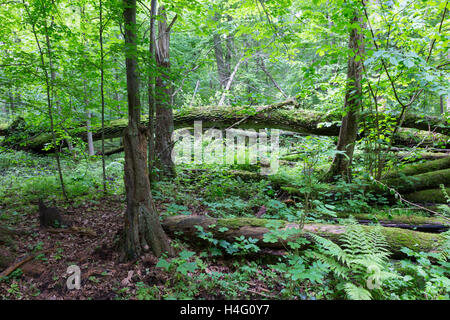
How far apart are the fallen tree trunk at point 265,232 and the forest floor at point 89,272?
→ 0.48m

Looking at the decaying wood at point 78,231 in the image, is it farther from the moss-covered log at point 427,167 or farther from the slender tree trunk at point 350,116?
the moss-covered log at point 427,167

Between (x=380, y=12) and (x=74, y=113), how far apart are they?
671 centimetres

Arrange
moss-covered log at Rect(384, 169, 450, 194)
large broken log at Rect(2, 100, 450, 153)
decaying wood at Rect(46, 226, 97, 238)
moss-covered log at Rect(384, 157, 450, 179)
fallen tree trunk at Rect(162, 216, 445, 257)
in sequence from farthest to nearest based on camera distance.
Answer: large broken log at Rect(2, 100, 450, 153)
moss-covered log at Rect(384, 157, 450, 179)
moss-covered log at Rect(384, 169, 450, 194)
decaying wood at Rect(46, 226, 97, 238)
fallen tree trunk at Rect(162, 216, 445, 257)

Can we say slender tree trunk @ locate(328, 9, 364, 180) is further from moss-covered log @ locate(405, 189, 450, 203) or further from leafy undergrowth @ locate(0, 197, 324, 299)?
leafy undergrowth @ locate(0, 197, 324, 299)

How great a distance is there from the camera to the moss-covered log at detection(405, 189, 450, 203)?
5.31 metres

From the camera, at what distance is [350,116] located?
18.1ft

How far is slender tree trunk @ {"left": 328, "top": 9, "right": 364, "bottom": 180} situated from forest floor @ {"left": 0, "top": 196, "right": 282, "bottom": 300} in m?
3.90

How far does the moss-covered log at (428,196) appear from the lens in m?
5.31

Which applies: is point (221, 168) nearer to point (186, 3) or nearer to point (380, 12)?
point (186, 3)

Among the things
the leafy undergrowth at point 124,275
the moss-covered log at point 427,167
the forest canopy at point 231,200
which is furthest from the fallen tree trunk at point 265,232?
the moss-covered log at point 427,167

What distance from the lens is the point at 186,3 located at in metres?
4.26

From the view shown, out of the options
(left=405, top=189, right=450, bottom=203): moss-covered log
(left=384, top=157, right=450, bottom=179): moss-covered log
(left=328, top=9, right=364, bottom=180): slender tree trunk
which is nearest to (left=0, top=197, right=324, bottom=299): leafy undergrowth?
(left=328, top=9, right=364, bottom=180): slender tree trunk

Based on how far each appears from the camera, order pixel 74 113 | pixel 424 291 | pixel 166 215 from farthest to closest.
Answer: pixel 74 113 < pixel 166 215 < pixel 424 291
